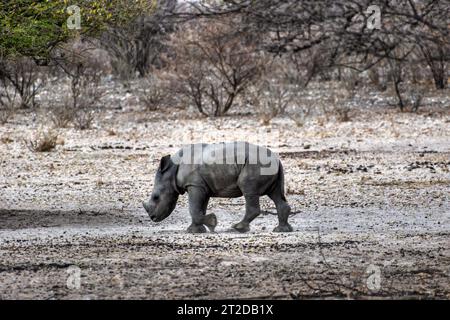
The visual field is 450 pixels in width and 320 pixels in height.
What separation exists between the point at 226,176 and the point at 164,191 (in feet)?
2.56

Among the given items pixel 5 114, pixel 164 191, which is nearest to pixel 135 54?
pixel 5 114

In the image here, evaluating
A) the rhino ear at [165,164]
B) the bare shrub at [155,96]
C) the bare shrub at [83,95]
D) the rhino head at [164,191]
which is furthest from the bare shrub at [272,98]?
the rhino ear at [165,164]

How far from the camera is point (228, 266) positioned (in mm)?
8820

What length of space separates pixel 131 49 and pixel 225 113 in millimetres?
11180

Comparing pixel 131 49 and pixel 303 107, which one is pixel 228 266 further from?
pixel 131 49

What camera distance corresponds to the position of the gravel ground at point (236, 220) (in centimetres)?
805

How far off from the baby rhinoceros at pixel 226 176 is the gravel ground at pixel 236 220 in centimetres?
28

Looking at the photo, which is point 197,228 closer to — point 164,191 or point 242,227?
point 242,227

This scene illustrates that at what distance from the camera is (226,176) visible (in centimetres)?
1124

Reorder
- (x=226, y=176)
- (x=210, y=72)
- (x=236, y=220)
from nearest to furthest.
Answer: (x=226, y=176) < (x=236, y=220) < (x=210, y=72)

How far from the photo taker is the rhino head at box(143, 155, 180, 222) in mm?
11562

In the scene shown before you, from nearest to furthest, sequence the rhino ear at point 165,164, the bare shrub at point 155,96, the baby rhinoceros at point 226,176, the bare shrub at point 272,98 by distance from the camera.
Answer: the baby rhinoceros at point 226,176 → the rhino ear at point 165,164 → the bare shrub at point 272,98 → the bare shrub at point 155,96

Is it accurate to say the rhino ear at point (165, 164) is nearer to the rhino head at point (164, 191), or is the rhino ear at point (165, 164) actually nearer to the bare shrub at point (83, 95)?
the rhino head at point (164, 191)
